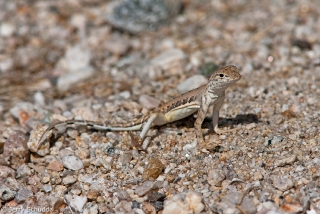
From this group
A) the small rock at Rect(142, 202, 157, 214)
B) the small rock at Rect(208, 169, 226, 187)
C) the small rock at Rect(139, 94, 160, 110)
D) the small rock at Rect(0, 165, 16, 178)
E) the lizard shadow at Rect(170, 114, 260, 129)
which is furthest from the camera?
the small rock at Rect(139, 94, 160, 110)

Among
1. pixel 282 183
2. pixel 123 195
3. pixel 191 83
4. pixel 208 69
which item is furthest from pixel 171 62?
pixel 282 183

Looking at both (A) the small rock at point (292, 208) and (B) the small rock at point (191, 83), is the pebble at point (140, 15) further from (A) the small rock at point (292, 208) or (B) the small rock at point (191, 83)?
(A) the small rock at point (292, 208)

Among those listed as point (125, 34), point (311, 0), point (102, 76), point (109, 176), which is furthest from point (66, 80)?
point (311, 0)

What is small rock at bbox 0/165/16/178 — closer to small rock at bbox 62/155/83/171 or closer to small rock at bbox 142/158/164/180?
small rock at bbox 62/155/83/171

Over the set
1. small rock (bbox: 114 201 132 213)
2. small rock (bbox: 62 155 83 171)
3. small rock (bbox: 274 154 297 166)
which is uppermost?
small rock (bbox: 274 154 297 166)

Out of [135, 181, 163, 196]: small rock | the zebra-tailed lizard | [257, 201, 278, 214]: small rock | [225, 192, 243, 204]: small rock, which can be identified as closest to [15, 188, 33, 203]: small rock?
the zebra-tailed lizard

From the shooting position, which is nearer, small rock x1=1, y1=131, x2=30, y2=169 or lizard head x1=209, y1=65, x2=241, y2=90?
lizard head x1=209, y1=65, x2=241, y2=90

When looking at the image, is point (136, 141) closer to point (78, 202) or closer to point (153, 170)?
point (153, 170)

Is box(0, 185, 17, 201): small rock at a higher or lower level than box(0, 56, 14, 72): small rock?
lower
